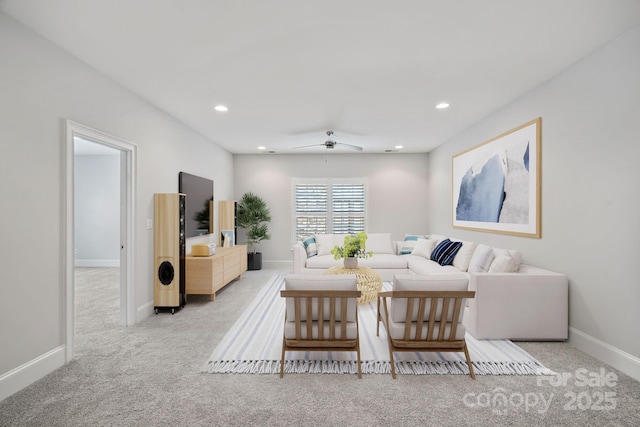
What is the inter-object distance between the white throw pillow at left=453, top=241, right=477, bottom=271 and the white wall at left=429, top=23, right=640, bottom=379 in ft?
2.87

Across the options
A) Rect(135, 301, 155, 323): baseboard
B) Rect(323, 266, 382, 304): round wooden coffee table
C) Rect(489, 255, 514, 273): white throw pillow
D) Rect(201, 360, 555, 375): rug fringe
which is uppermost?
Rect(489, 255, 514, 273): white throw pillow

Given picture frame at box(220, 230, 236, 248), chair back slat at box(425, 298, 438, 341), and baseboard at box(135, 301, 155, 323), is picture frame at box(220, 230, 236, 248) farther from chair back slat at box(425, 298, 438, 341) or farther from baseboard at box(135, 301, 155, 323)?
chair back slat at box(425, 298, 438, 341)

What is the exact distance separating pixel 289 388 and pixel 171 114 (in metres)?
4.14

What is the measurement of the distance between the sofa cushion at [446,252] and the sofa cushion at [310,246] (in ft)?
7.56

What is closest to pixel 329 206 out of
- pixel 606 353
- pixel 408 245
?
pixel 408 245

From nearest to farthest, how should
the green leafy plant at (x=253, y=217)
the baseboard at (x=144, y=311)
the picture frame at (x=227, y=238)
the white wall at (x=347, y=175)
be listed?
the baseboard at (x=144, y=311) < the picture frame at (x=227, y=238) < the green leafy plant at (x=253, y=217) < the white wall at (x=347, y=175)

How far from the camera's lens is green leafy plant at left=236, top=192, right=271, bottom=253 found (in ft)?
23.4

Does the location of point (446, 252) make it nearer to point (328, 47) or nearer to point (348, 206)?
point (348, 206)

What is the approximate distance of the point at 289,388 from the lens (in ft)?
7.58

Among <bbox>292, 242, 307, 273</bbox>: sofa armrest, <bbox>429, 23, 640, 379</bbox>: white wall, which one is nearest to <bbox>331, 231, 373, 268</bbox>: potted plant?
<bbox>292, 242, 307, 273</bbox>: sofa armrest

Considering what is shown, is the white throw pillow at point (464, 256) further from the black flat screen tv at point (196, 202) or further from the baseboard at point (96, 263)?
the baseboard at point (96, 263)

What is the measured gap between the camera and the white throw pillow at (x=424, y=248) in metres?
5.58

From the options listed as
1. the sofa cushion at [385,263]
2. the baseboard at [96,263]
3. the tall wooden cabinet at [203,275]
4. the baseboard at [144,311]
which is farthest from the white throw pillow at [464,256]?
the baseboard at [96,263]

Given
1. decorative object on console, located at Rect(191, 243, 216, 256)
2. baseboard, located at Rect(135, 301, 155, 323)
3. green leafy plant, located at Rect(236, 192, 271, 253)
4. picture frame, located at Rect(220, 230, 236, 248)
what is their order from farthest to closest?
green leafy plant, located at Rect(236, 192, 271, 253) → picture frame, located at Rect(220, 230, 236, 248) → decorative object on console, located at Rect(191, 243, 216, 256) → baseboard, located at Rect(135, 301, 155, 323)
